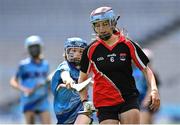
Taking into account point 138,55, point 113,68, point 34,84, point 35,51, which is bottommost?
point 34,84

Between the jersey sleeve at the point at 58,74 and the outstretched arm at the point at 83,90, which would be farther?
the jersey sleeve at the point at 58,74

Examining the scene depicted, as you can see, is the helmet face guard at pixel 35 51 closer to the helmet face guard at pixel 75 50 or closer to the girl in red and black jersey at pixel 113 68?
the helmet face guard at pixel 75 50

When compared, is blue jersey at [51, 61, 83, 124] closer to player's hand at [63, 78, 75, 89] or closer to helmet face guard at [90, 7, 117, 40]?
player's hand at [63, 78, 75, 89]

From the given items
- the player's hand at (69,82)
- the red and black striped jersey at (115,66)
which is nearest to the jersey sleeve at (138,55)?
the red and black striped jersey at (115,66)

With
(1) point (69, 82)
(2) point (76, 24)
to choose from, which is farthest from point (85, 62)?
(2) point (76, 24)

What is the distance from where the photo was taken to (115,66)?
7.48 m

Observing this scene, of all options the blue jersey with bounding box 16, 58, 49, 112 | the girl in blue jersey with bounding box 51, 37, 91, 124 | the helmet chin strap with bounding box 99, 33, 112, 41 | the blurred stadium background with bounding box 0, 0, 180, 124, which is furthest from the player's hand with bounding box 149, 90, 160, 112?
the blurred stadium background with bounding box 0, 0, 180, 124

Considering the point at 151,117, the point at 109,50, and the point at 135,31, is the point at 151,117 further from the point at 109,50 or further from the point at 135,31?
the point at 135,31

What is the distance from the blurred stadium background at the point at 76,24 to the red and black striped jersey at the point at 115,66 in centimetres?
1557

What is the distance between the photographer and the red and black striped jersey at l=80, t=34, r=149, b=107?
747cm

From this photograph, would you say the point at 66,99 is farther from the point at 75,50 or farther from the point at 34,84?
the point at 34,84

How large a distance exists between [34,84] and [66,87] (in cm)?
571

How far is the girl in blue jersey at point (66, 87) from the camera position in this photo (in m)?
8.50

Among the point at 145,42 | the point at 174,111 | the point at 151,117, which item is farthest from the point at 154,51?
the point at 151,117
